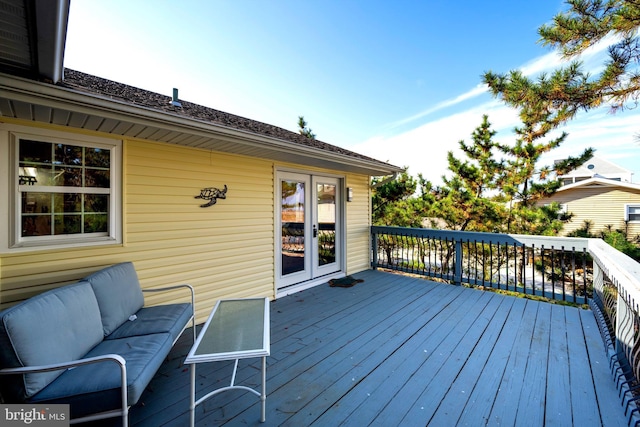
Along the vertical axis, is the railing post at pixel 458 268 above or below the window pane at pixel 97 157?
below

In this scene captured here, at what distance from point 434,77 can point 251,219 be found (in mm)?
A: 7448

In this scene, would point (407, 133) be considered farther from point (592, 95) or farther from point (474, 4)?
point (592, 95)

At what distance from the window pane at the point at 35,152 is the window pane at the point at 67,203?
34cm

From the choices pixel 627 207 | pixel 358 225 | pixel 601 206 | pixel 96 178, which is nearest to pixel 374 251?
pixel 358 225

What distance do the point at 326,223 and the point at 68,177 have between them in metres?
4.00

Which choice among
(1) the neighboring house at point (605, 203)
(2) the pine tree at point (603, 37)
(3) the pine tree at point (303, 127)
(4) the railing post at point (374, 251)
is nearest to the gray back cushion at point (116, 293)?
(4) the railing post at point (374, 251)

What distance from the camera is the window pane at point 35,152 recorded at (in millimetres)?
2338

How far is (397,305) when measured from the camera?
13.2ft

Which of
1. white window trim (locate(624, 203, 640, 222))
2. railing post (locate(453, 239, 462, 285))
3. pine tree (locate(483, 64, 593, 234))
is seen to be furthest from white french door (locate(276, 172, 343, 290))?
white window trim (locate(624, 203, 640, 222))

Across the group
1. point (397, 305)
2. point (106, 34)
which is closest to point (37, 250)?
point (106, 34)

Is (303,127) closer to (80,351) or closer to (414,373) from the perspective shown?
(414,373)

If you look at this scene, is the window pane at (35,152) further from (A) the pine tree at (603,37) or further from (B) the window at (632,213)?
(B) the window at (632,213)

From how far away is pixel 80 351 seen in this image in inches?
72.7

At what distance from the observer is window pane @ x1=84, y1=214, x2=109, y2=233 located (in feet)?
8.95
